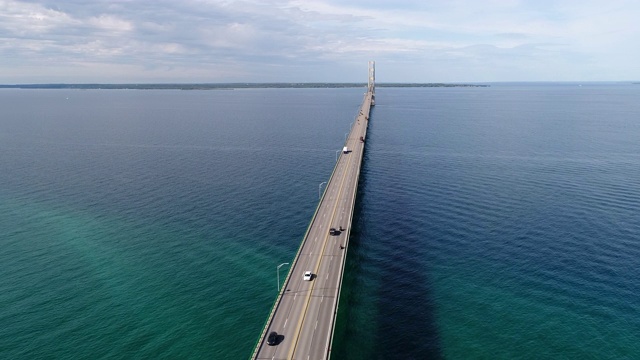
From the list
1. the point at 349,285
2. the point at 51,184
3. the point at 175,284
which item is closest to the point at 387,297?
the point at 349,285

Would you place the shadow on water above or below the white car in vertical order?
below

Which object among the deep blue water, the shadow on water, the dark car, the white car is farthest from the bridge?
the deep blue water

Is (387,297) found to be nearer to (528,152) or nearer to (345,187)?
(345,187)

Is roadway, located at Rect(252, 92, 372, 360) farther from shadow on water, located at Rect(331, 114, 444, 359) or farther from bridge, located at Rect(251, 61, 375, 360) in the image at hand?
shadow on water, located at Rect(331, 114, 444, 359)

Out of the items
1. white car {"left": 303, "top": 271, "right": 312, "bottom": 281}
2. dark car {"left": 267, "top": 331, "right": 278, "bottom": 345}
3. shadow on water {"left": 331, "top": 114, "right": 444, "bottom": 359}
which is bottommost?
shadow on water {"left": 331, "top": 114, "right": 444, "bottom": 359}

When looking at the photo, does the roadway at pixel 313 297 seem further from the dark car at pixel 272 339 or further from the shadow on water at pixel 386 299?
the shadow on water at pixel 386 299

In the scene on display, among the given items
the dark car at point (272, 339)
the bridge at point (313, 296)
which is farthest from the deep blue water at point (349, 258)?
the dark car at point (272, 339)

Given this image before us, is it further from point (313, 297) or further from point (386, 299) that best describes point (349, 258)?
point (313, 297)
